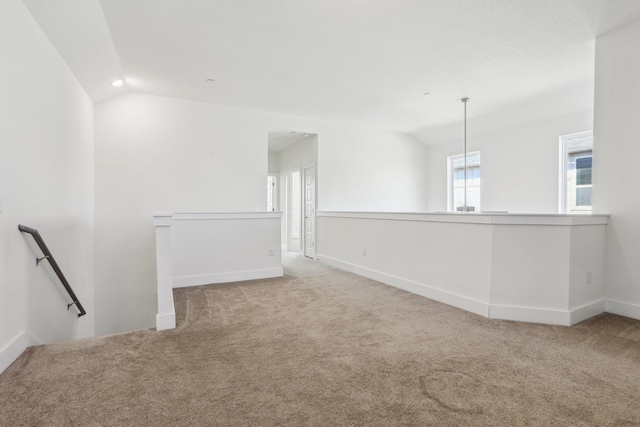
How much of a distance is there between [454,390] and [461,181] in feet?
20.7

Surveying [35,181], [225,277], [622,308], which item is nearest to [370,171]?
[225,277]

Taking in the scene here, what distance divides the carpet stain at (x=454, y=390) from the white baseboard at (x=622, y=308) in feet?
8.13

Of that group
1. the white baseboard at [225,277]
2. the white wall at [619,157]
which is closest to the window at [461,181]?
the white wall at [619,157]

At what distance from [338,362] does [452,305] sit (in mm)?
1853

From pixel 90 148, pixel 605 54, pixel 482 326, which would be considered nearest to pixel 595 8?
pixel 605 54

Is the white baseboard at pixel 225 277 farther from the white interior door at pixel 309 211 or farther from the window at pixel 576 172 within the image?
the window at pixel 576 172

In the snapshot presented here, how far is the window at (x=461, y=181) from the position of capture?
22.8 feet

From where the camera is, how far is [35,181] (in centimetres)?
272

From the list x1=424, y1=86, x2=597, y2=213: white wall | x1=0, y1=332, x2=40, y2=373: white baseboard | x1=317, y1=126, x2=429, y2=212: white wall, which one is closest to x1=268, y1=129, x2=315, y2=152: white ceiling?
x1=317, y1=126, x2=429, y2=212: white wall

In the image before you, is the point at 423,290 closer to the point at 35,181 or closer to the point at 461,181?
the point at 35,181

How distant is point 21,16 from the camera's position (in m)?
2.44

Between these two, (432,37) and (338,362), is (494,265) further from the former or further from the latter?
(432,37)

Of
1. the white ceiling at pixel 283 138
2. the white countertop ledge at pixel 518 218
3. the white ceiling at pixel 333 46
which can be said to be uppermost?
the white ceiling at pixel 333 46

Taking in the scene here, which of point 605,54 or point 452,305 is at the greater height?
Result: point 605,54
